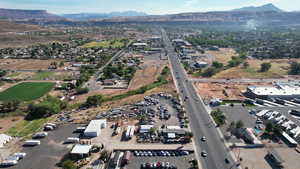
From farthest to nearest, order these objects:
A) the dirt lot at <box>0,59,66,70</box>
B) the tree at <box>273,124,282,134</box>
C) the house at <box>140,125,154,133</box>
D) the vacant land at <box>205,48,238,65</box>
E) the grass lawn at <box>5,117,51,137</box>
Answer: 1. the vacant land at <box>205,48,238,65</box>
2. the dirt lot at <box>0,59,66,70</box>
3. the grass lawn at <box>5,117,51,137</box>
4. the house at <box>140,125,154,133</box>
5. the tree at <box>273,124,282,134</box>

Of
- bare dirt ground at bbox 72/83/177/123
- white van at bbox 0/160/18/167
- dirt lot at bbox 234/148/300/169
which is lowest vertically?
dirt lot at bbox 234/148/300/169

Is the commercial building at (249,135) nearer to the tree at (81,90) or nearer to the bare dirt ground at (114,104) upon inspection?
the bare dirt ground at (114,104)

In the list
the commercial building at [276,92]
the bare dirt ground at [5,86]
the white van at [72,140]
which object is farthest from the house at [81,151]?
the bare dirt ground at [5,86]

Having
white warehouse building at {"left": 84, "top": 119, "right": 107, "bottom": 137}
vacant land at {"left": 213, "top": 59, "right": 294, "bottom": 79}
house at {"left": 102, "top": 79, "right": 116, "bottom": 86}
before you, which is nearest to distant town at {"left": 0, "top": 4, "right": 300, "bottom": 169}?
white warehouse building at {"left": 84, "top": 119, "right": 107, "bottom": 137}

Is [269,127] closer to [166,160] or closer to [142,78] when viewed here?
[166,160]

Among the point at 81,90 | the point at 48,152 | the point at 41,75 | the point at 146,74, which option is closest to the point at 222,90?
the point at 146,74

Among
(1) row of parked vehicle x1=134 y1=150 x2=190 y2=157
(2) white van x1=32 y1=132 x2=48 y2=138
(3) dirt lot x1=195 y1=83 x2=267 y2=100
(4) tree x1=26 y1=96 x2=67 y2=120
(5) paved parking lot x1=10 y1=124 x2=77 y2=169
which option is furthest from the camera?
(3) dirt lot x1=195 y1=83 x2=267 y2=100

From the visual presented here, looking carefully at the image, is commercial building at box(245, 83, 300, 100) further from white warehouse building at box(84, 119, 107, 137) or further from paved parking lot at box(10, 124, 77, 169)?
paved parking lot at box(10, 124, 77, 169)
